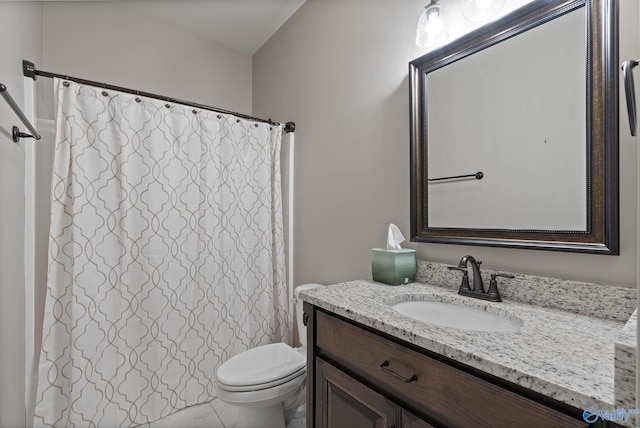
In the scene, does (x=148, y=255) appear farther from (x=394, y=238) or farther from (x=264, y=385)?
(x=394, y=238)

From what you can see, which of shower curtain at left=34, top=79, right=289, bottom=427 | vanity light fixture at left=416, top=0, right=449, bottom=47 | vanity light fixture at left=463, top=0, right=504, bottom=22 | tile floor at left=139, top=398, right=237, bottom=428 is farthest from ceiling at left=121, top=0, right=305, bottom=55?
tile floor at left=139, top=398, right=237, bottom=428

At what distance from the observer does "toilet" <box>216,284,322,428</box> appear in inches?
51.8

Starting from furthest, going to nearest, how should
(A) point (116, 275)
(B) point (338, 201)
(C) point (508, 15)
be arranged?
(B) point (338, 201) → (A) point (116, 275) → (C) point (508, 15)

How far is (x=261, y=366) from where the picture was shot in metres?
1.47

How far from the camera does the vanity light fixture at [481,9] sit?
1085 mm

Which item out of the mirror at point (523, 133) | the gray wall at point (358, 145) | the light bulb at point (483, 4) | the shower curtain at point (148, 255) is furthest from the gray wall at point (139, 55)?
the light bulb at point (483, 4)

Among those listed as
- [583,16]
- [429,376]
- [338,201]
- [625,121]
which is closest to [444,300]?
[429,376]

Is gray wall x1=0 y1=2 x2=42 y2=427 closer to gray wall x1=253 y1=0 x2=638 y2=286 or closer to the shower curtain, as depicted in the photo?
the shower curtain

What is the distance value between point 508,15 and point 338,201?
3.77 ft

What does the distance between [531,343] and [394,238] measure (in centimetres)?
75

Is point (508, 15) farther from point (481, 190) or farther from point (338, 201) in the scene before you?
point (338, 201)

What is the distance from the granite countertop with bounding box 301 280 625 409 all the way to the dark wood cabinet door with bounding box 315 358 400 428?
0.20 meters

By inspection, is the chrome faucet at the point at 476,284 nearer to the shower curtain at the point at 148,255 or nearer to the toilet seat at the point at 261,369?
the toilet seat at the point at 261,369

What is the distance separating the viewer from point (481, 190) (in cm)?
118
